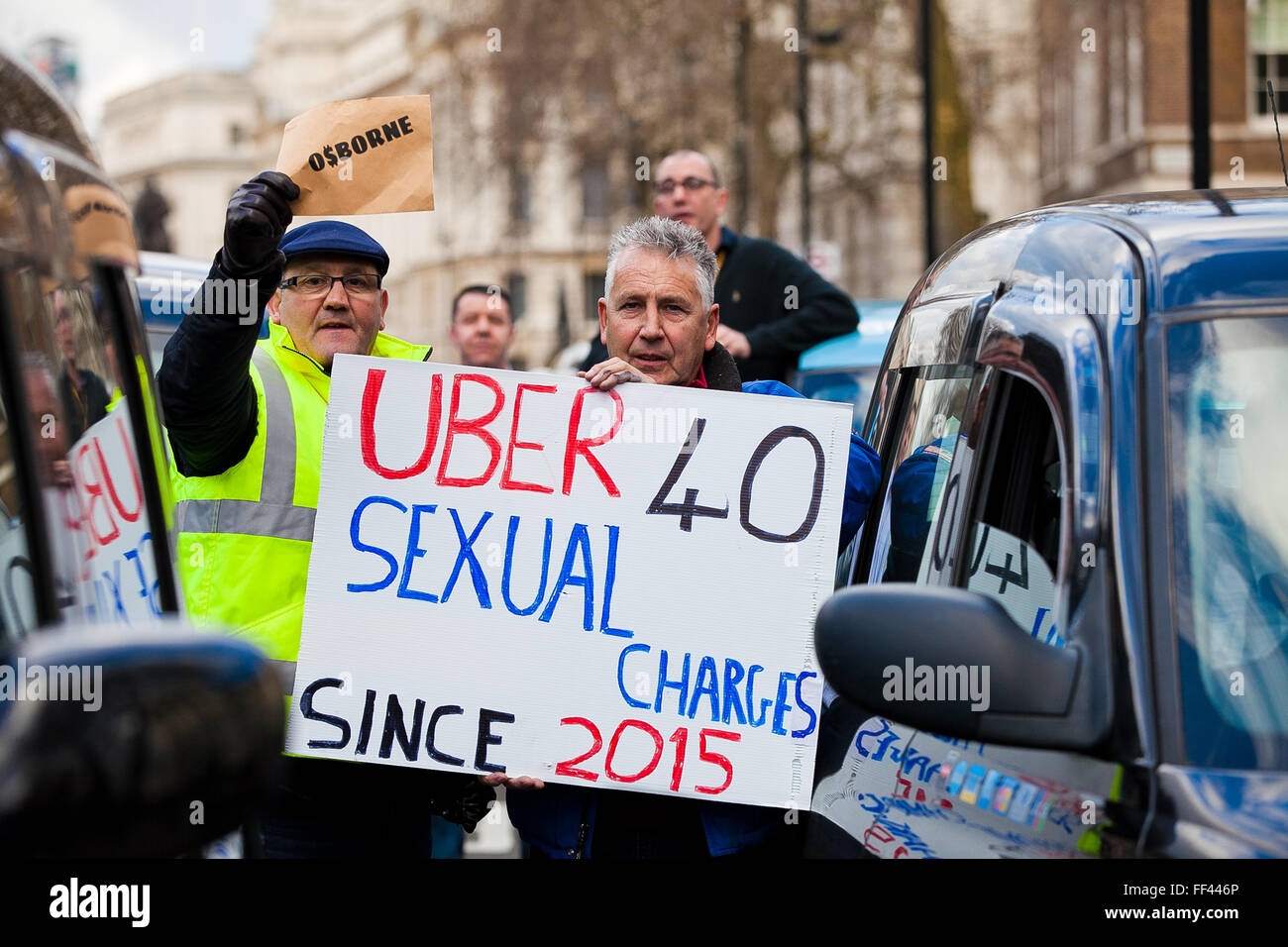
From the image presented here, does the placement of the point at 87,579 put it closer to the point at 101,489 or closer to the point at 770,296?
the point at 101,489

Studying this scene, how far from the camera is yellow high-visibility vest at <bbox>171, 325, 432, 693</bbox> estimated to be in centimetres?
344

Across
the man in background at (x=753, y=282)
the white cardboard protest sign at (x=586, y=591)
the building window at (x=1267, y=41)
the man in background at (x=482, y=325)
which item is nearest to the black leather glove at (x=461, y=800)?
the white cardboard protest sign at (x=586, y=591)

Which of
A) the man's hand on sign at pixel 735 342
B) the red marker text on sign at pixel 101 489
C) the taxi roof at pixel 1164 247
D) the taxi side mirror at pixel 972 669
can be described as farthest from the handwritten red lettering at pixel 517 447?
the man's hand on sign at pixel 735 342

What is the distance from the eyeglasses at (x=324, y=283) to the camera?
3.71 meters

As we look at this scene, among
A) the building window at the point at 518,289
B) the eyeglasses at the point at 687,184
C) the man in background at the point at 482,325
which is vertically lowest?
the man in background at the point at 482,325

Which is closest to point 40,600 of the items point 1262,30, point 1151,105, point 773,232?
point 1262,30

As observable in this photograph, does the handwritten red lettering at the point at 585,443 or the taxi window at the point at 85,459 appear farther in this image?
the handwritten red lettering at the point at 585,443

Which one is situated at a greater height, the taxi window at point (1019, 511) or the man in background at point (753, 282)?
the man in background at point (753, 282)

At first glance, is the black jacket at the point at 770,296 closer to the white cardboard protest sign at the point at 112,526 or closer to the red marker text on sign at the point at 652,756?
the red marker text on sign at the point at 652,756

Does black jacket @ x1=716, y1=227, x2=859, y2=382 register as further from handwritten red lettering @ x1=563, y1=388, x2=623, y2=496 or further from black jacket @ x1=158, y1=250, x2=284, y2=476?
black jacket @ x1=158, y1=250, x2=284, y2=476

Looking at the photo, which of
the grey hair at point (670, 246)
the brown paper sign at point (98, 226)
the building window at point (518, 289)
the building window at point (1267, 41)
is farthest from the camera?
the building window at point (518, 289)

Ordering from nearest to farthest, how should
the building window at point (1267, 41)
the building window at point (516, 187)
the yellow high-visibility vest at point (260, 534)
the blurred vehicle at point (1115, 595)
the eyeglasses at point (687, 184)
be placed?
the blurred vehicle at point (1115, 595), the yellow high-visibility vest at point (260, 534), the eyeglasses at point (687, 184), the building window at point (1267, 41), the building window at point (516, 187)

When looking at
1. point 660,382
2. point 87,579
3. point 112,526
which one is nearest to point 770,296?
point 660,382

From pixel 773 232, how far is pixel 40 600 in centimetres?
3191
